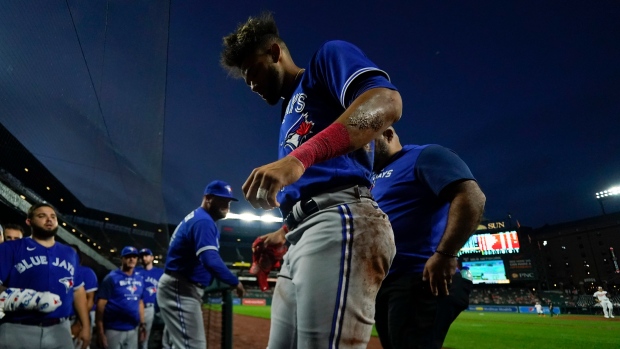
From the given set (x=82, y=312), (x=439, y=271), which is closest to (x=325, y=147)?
(x=439, y=271)

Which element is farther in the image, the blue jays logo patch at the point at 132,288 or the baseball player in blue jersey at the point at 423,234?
the blue jays logo patch at the point at 132,288

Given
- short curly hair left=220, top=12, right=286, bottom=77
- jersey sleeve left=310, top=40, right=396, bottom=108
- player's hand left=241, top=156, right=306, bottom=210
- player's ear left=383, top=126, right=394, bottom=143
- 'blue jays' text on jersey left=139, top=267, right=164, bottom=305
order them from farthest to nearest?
1. 'blue jays' text on jersey left=139, top=267, right=164, bottom=305
2. player's ear left=383, top=126, right=394, bottom=143
3. short curly hair left=220, top=12, right=286, bottom=77
4. jersey sleeve left=310, top=40, right=396, bottom=108
5. player's hand left=241, top=156, right=306, bottom=210

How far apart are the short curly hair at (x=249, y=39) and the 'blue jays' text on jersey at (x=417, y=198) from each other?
1.26 metres

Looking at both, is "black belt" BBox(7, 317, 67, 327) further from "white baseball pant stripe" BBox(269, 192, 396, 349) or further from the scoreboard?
the scoreboard

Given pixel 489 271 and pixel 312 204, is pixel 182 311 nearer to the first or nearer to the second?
pixel 312 204

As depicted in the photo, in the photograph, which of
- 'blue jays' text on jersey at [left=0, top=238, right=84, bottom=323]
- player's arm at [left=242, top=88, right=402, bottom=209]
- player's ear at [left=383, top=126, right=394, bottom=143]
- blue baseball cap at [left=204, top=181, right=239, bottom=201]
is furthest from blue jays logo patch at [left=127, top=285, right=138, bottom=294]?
player's arm at [left=242, top=88, right=402, bottom=209]

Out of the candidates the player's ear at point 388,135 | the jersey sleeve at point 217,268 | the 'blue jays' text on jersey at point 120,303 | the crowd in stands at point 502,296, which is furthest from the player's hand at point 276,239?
the crowd in stands at point 502,296

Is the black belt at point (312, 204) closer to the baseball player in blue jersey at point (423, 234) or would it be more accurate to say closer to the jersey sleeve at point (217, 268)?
the baseball player in blue jersey at point (423, 234)

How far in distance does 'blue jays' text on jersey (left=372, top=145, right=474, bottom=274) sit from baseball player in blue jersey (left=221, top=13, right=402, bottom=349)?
1047 millimetres

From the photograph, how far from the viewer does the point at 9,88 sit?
4.30 metres

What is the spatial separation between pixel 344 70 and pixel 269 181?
1.78 ft

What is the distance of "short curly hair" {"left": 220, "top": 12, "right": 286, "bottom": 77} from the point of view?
1.62 m

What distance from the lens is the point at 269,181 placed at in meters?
0.91

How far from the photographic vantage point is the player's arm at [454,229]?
6.81 ft
